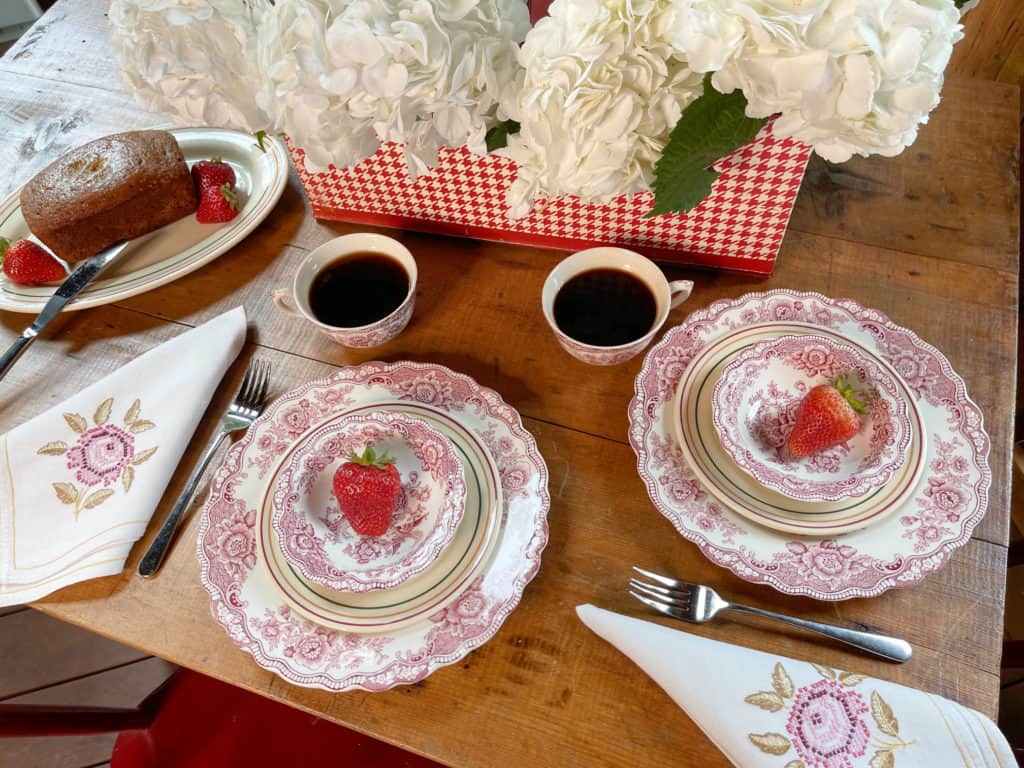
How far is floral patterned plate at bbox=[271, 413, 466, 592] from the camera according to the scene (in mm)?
729

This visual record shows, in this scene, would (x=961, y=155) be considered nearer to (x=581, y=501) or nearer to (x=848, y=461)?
(x=848, y=461)

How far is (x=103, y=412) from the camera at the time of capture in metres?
0.91

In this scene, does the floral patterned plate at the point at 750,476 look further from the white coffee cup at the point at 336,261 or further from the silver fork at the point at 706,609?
the white coffee cup at the point at 336,261

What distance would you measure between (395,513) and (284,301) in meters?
0.34

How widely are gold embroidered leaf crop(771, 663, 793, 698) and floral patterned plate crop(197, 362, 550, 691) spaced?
264mm

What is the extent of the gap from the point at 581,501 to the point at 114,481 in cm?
60

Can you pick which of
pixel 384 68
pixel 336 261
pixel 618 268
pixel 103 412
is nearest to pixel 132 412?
pixel 103 412

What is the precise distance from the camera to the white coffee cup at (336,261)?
0.90 metres

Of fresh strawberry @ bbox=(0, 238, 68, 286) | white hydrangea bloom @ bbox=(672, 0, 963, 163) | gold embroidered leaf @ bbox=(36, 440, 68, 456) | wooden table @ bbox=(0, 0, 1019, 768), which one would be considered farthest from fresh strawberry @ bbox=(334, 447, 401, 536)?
fresh strawberry @ bbox=(0, 238, 68, 286)

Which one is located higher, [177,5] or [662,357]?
[177,5]

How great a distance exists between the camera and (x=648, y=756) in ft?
2.27

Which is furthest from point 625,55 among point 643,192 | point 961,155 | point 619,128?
point 961,155

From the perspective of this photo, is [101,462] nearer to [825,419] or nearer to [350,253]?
[350,253]

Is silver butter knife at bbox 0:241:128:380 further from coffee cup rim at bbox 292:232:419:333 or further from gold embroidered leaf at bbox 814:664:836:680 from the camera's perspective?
gold embroidered leaf at bbox 814:664:836:680
